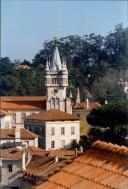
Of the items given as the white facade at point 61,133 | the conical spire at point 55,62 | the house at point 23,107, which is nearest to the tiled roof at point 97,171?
the white facade at point 61,133

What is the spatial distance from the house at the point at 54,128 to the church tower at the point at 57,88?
170cm

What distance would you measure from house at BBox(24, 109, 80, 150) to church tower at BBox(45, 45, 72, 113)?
1.70 metres

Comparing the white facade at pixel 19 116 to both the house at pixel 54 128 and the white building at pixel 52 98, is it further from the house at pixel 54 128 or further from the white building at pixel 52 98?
the house at pixel 54 128

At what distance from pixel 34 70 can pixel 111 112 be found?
7504 mm

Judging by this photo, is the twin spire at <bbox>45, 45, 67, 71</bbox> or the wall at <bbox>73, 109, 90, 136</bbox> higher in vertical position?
the twin spire at <bbox>45, 45, 67, 71</bbox>

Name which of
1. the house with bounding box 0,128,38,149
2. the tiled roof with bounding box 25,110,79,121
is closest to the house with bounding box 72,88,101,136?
the tiled roof with bounding box 25,110,79,121

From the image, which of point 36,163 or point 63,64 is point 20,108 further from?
point 36,163

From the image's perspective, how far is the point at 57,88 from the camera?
42.0 ft

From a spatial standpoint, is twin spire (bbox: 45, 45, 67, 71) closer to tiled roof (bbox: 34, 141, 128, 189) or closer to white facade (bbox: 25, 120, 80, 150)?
white facade (bbox: 25, 120, 80, 150)

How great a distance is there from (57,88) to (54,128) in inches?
92.5

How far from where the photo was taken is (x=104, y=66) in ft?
43.8

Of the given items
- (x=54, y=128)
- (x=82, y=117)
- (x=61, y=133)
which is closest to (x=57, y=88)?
(x=82, y=117)

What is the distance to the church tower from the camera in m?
12.6

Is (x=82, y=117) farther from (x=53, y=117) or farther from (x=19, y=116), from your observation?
(x=19, y=116)
